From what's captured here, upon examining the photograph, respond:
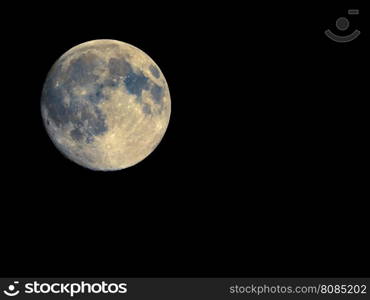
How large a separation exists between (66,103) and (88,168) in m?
0.93

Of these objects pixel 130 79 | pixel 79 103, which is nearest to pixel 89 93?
pixel 79 103

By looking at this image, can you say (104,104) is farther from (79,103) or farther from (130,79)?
(130,79)

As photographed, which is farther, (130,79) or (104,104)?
(130,79)

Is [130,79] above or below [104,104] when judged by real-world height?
above

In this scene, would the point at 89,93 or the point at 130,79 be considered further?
the point at 130,79

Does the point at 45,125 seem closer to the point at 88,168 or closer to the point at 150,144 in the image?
the point at 88,168

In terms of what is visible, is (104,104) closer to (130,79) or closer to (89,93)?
(89,93)

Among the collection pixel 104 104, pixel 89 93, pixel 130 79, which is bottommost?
pixel 104 104

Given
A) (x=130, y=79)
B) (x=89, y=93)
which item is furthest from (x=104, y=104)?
(x=130, y=79)

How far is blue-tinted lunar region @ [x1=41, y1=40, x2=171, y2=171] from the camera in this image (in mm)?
5141

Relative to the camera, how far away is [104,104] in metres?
5.11

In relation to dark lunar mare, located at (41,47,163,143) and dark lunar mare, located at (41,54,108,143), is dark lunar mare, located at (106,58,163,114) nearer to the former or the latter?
dark lunar mare, located at (41,47,163,143)

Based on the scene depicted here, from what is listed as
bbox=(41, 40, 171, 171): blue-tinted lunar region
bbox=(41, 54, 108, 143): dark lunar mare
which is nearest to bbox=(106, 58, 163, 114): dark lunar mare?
bbox=(41, 40, 171, 171): blue-tinted lunar region

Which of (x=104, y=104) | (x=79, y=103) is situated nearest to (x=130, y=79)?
(x=104, y=104)
